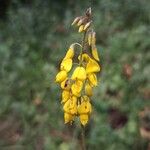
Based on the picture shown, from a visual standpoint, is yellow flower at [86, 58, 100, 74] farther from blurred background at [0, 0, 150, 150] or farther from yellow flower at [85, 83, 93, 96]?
blurred background at [0, 0, 150, 150]

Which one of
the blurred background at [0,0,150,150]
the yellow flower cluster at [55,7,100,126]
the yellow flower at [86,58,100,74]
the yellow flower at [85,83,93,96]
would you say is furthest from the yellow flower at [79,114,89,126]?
the blurred background at [0,0,150,150]

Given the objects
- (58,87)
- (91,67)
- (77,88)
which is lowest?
(77,88)

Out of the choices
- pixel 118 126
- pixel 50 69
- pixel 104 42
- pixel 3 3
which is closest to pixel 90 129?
pixel 118 126

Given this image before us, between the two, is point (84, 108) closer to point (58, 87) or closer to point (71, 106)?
point (71, 106)

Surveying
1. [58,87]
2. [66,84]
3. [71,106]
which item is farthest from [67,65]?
[58,87]

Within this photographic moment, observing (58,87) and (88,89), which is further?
(58,87)

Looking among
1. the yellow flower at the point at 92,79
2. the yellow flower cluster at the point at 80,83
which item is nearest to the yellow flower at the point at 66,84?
the yellow flower cluster at the point at 80,83
